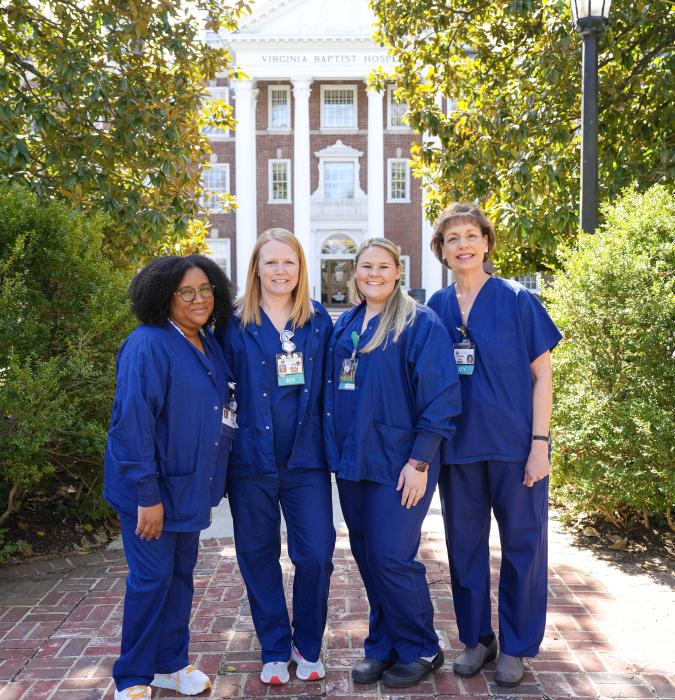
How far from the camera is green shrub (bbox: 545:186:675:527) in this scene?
5203 mm

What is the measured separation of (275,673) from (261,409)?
4.25 feet

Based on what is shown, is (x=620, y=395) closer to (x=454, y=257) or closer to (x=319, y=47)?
(x=454, y=257)

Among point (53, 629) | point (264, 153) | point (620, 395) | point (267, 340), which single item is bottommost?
point (53, 629)

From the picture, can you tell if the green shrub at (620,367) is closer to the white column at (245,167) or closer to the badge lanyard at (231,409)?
the badge lanyard at (231,409)

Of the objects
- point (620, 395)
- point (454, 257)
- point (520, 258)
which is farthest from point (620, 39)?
point (454, 257)

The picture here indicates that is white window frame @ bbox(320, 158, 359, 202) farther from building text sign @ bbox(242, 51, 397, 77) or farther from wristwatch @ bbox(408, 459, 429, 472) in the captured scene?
wristwatch @ bbox(408, 459, 429, 472)

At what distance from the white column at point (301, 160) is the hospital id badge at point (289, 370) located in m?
32.9

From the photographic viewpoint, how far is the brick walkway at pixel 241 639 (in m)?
3.41

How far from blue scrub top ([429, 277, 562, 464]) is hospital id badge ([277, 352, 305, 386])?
77cm

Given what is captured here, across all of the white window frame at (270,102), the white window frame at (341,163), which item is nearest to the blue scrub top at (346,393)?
the white window frame at (341,163)

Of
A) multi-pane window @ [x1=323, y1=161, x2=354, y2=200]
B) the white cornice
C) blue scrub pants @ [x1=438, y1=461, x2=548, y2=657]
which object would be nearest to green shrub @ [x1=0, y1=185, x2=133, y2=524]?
blue scrub pants @ [x1=438, y1=461, x2=548, y2=657]

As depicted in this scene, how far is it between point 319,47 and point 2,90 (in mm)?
32417

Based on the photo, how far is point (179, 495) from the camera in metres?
3.15

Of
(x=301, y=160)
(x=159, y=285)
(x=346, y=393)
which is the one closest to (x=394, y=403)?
(x=346, y=393)
